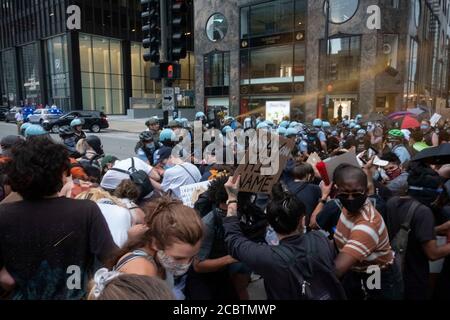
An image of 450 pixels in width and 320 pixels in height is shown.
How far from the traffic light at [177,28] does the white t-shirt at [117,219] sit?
19.3ft

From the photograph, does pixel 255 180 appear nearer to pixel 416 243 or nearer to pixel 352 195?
pixel 352 195

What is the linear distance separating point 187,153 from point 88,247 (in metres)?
4.14

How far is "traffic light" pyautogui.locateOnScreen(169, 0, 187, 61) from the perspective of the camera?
759 cm

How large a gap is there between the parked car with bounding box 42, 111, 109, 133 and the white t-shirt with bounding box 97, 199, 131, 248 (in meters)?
24.3

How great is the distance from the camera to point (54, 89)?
42.3m

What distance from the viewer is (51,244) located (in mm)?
2002

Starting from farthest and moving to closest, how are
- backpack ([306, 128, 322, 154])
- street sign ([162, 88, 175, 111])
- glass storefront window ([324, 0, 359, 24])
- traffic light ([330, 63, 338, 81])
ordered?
traffic light ([330, 63, 338, 81]), glass storefront window ([324, 0, 359, 24]), backpack ([306, 128, 322, 154]), street sign ([162, 88, 175, 111])

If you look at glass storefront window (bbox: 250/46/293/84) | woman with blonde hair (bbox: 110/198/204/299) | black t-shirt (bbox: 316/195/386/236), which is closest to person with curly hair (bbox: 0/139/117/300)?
woman with blonde hair (bbox: 110/198/204/299)

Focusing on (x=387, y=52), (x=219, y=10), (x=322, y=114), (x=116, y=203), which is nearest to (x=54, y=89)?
(x=219, y=10)

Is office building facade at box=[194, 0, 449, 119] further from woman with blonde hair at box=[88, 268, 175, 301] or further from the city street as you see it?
woman with blonde hair at box=[88, 268, 175, 301]

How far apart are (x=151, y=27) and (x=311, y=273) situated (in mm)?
7224

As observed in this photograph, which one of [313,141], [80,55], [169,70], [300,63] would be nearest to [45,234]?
[169,70]

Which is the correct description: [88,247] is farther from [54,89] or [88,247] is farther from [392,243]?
[54,89]

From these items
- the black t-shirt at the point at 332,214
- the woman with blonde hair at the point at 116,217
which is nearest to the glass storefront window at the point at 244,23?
the black t-shirt at the point at 332,214
